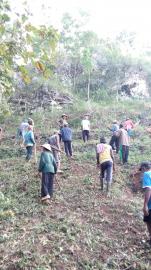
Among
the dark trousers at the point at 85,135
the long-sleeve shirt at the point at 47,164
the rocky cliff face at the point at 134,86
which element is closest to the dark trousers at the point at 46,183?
the long-sleeve shirt at the point at 47,164

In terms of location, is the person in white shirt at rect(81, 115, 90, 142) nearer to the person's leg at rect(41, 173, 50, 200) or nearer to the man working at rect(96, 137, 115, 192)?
the man working at rect(96, 137, 115, 192)

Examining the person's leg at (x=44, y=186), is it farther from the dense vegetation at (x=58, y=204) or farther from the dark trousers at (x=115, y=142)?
the dark trousers at (x=115, y=142)

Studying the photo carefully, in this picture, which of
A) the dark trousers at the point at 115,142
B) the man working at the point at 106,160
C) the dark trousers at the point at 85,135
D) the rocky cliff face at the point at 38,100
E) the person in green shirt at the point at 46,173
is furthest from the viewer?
the rocky cliff face at the point at 38,100

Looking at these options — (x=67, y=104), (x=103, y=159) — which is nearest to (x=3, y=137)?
(x=67, y=104)

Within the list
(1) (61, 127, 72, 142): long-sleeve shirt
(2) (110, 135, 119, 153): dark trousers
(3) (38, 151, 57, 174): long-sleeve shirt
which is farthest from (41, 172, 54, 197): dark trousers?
(2) (110, 135, 119, 153): dark trousers

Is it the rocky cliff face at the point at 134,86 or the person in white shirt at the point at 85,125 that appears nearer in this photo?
the person in white shirt at the point at 85,125

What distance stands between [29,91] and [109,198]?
2117cm

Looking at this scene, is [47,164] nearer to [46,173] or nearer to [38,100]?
[46,173]

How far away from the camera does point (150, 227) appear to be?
7855 millimetres

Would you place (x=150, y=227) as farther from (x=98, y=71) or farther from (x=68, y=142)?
(x=98, y=71)

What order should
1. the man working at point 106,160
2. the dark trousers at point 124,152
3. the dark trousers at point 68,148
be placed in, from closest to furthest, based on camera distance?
the man working at point 106,160, the dark trousers at point 124,152, the dark trousers at point 68,148

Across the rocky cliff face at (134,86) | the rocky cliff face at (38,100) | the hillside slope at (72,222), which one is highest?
the rocky cliff face at (134,86)

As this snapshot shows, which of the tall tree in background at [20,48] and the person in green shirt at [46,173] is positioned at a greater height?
the tall tree in background at [20,48]

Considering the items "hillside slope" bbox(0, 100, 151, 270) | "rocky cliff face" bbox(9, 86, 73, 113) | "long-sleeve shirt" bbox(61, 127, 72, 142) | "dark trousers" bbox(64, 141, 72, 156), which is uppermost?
"rocky cliff face" bbox(9, 86, 73, 113)
